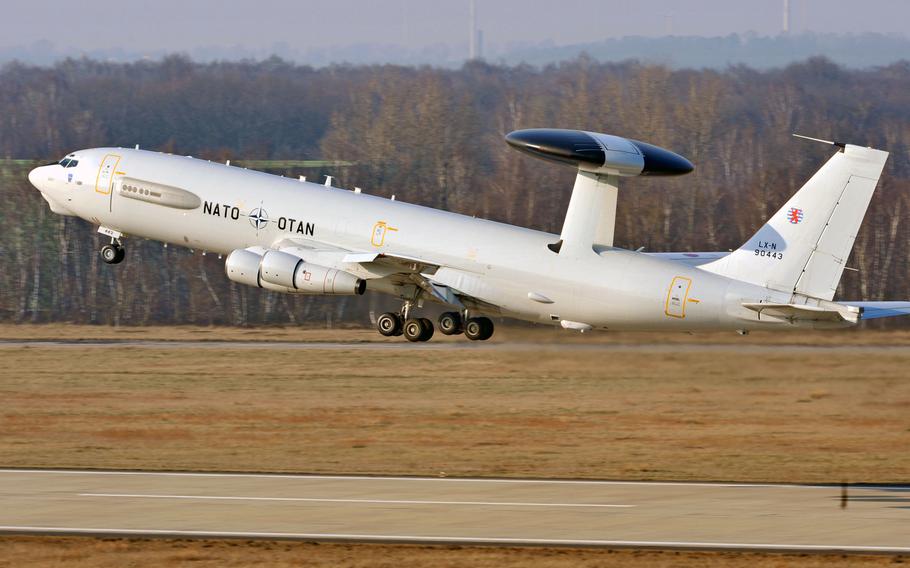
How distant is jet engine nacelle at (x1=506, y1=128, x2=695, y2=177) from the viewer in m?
43.4

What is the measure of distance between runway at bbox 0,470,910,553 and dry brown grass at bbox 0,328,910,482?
9.88 ft

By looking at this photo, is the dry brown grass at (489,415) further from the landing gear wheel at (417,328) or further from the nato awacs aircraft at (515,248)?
the landing gear wheel at (417,328)

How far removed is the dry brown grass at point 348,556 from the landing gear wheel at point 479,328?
14.1 meters

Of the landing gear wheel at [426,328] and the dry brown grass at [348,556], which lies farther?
the landing gear wheel at [426,328]

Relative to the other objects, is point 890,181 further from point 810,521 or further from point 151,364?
point 810,521

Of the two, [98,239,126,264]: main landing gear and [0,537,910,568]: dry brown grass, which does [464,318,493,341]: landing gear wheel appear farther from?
[98,239,126,264]: main landing gear

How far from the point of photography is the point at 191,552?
128ft

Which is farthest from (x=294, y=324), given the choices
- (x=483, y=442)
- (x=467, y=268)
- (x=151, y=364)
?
(x=467, y=268)

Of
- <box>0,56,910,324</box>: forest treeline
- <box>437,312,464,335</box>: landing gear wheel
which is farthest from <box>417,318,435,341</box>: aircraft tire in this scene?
<box>0,56,910,324</box>: forest treeline

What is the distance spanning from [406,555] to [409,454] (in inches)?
709

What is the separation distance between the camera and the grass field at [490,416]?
4978 cm

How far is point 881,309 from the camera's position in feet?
154

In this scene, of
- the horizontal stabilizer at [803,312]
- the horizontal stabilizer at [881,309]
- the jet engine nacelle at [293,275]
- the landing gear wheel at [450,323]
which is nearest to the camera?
the horizontal stabilizer at [803,312]

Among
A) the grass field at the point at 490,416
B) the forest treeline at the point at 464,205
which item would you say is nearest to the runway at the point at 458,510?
the grass field at the point at 490,416
